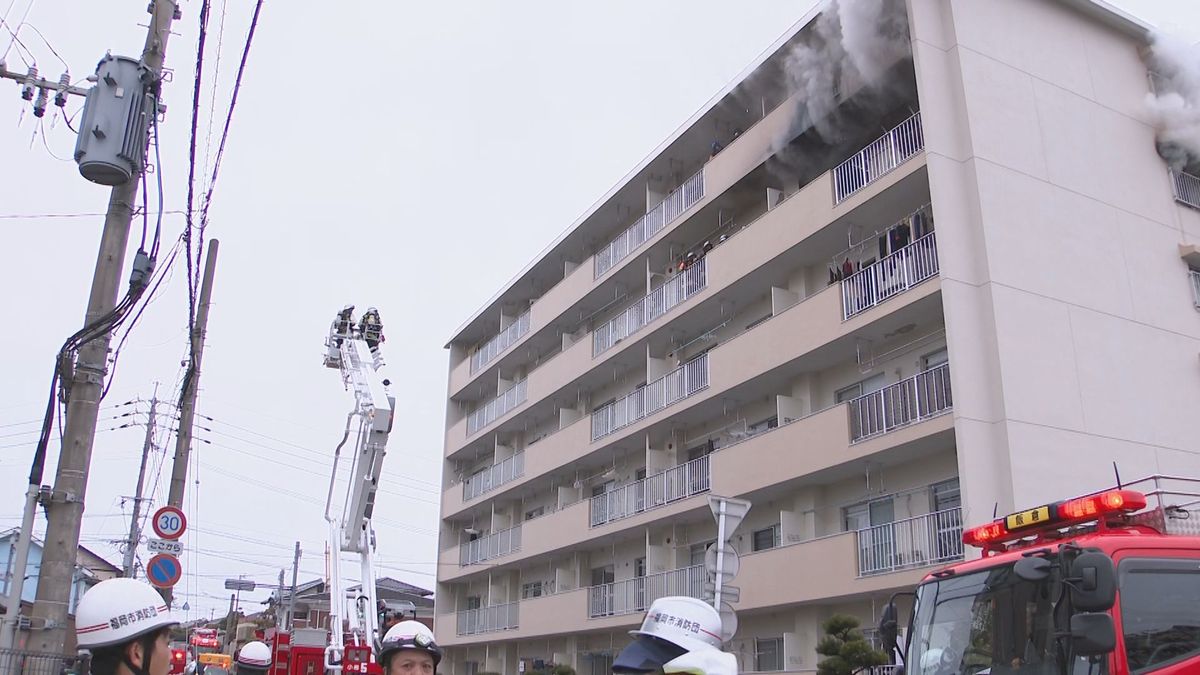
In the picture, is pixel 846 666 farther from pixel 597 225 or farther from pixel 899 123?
pixel 597 225

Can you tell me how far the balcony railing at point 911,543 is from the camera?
16.1 meters

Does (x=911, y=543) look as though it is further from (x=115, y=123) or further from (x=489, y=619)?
(x=489, y=619)

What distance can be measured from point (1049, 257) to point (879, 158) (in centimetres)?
354

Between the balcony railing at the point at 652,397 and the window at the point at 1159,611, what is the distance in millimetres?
16240

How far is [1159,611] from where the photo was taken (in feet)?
21.5

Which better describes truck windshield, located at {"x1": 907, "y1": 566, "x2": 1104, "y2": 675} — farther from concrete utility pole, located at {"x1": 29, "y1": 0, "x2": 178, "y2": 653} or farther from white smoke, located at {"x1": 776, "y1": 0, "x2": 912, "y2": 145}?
white smoke, located at {"x1": 776, "y1": 0, "x2": 912, "y2": 145}

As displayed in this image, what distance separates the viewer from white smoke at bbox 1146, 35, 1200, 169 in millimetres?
20406

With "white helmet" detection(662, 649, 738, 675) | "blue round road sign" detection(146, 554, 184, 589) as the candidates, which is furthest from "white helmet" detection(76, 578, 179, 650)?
"blue round road sign" detection(146, 554, 184, 589)

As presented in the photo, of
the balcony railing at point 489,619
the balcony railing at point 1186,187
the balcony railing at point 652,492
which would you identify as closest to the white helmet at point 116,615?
the balcony railing at point 652,492

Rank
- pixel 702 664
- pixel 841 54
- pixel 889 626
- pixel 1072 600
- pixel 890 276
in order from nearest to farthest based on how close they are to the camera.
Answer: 1. pixel 702 664
2. pixel 1072 600
3. pixel 889 626
4. pixel 890 276
5. pixel 841 54

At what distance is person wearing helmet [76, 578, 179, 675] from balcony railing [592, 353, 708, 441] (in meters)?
19.9

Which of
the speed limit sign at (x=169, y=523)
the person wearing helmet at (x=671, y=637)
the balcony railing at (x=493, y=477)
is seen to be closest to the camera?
the person wearing helmet at (x=671, y=637)

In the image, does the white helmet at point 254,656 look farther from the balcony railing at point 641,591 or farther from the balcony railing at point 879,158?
the balcony railing at point 879,158

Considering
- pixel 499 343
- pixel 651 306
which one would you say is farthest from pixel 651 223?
pixel 499 343
